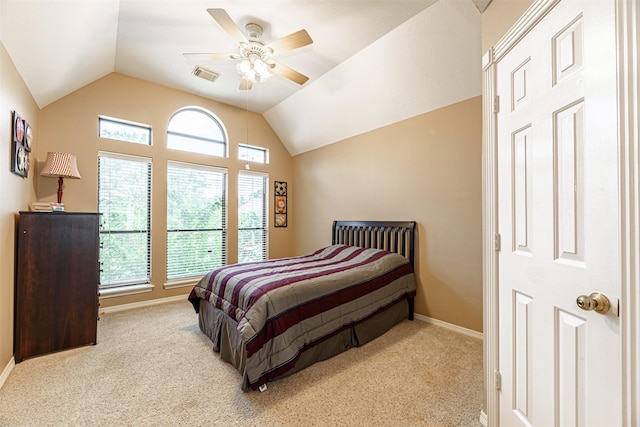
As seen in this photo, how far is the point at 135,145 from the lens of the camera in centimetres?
371

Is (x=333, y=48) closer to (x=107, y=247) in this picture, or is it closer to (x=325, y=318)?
(x=325, y=318)

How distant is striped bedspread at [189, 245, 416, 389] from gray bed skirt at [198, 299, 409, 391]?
0.27ft

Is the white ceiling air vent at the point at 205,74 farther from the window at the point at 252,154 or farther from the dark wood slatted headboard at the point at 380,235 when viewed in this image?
the dark wood slatted headboard at the point at 380,235

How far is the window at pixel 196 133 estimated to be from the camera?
409 cm

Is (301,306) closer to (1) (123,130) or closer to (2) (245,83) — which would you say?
(2) (245,83)

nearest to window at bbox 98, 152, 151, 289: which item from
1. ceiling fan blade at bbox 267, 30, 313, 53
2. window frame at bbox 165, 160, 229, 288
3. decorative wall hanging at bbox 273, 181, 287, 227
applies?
window frame at bbox 165, 160, 229, 288

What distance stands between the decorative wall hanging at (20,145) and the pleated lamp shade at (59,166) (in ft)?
0.51

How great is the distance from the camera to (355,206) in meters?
4.23

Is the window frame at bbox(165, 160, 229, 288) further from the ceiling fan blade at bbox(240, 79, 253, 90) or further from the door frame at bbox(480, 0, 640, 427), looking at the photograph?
the door frame at bbox(480, 0, 640, 427)

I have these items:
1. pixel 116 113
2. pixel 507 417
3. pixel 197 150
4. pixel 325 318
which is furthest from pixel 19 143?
pixel 507 417

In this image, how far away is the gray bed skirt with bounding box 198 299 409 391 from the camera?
219 centimetres

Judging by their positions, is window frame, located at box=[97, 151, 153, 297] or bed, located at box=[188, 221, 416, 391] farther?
window frame, located at box=[97, 151, 153, 297]

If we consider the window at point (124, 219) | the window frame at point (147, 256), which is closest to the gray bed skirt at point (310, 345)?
the window frame at point (147, 256)

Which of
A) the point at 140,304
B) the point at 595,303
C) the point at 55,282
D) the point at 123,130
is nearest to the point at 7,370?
the point at 55,282
